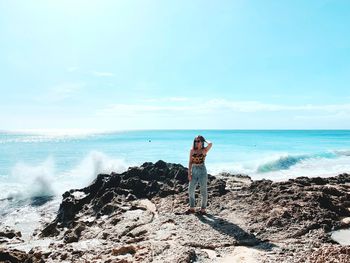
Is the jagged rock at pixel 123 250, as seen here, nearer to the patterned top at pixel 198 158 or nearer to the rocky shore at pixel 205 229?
the rocky shore at pixel 205 229

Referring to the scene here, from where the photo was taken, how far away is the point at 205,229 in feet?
24.3

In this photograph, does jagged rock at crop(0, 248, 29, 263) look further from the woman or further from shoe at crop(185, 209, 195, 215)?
the woman

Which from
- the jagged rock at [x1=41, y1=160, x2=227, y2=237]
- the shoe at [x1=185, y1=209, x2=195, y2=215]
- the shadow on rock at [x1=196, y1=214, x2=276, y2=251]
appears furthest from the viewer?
the jagged rock at [x1=41, y1=160, x2=227, y2=237]

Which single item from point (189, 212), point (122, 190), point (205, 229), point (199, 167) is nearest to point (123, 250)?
point (205, 229)

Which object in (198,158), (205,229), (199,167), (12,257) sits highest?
(198,158)

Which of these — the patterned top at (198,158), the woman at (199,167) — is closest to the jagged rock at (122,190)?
the woman at (199,167)

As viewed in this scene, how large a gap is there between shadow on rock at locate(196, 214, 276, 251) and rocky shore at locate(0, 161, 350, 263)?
0.02 metres

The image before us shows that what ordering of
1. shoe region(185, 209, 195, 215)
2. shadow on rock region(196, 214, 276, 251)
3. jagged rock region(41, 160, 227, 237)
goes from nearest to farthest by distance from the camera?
shadow on rock region(196, 214, 276, 251) < shoe region(185, 209, 195, 215) < jagged rock region(41, 160, 227, 237)

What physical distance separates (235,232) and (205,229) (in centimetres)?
66

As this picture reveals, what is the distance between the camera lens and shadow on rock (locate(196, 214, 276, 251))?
6482mm

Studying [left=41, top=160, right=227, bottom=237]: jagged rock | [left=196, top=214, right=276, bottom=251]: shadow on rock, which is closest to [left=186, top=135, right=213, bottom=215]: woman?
[left=196, top=214, right=276, bottom=251]: shadow on rock

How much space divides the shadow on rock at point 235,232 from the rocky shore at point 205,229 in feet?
0.06

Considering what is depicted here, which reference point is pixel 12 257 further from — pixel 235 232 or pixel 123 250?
pixel 235 232

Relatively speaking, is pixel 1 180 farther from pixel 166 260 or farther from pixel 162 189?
pixel 166 260
